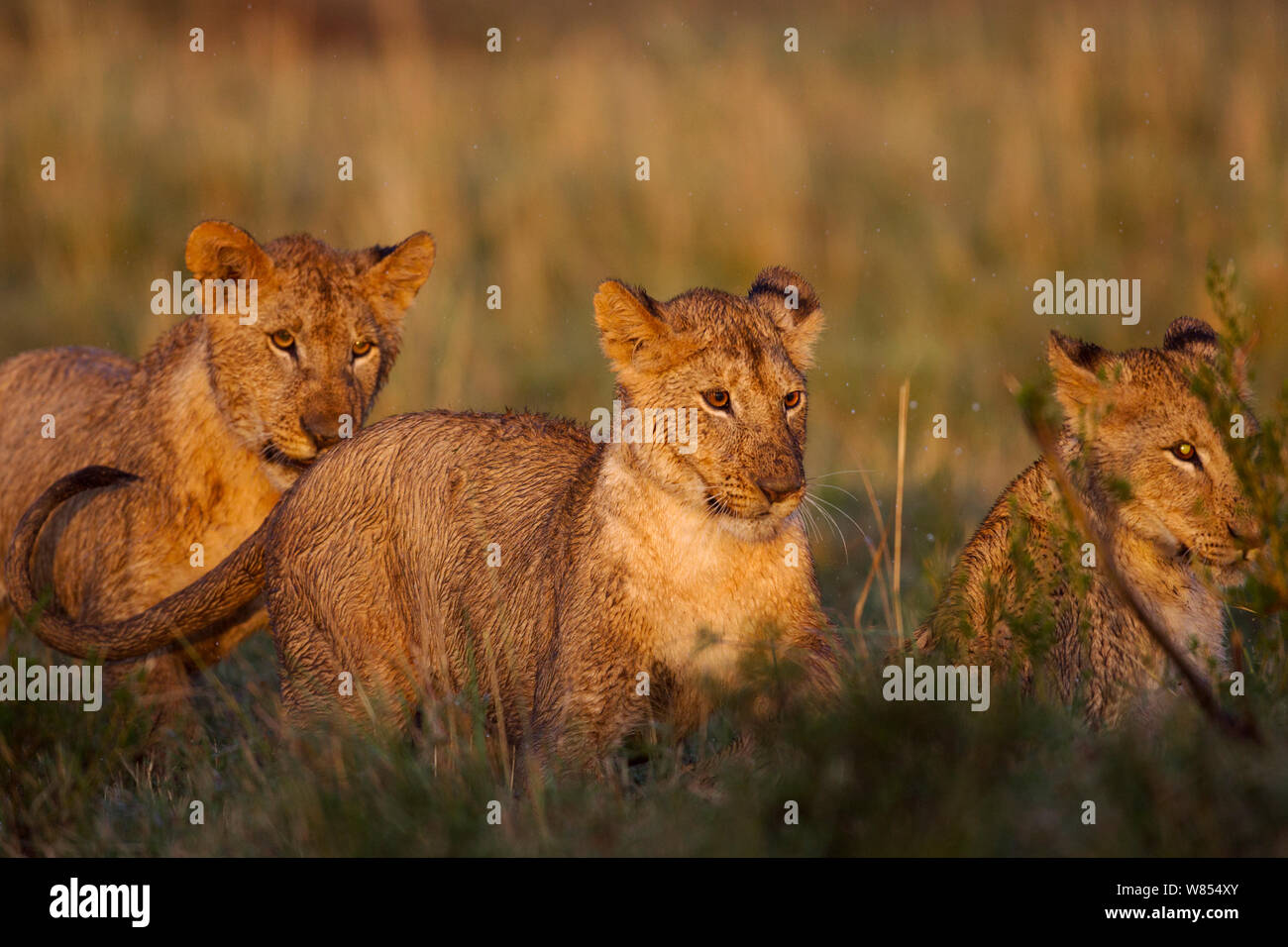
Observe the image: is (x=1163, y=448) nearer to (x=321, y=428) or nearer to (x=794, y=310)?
(x=794, y=310)

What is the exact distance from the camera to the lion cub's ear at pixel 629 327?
16.1ft

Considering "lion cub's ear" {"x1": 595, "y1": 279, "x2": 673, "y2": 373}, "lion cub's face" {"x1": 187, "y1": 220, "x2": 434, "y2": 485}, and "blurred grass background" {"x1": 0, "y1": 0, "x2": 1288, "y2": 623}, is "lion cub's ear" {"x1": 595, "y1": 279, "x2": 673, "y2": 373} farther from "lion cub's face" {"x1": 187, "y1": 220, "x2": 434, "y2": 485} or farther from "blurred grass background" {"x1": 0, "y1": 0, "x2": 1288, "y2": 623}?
"blurred grass background" {"x1": 0, "y1": 0, "x2": 1288, "y2": 623}

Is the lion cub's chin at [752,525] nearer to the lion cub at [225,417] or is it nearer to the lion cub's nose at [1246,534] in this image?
the lion cub's nose at [1246,534]

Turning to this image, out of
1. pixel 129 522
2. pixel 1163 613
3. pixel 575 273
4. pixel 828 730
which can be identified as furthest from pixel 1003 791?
pixel 575 273

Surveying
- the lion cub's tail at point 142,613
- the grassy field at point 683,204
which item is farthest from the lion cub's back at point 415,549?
the grassy field at point 683,204

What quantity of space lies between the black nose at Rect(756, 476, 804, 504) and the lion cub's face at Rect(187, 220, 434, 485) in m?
2.08

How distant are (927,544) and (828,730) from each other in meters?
3.69

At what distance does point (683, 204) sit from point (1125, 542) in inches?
330

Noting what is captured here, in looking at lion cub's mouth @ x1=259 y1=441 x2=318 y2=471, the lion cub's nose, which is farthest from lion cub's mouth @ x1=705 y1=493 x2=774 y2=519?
A: lion cub's mouth @ x1=259 y1=441 x2=318 y2=471

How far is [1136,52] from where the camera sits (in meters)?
14.1

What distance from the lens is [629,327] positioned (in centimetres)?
496

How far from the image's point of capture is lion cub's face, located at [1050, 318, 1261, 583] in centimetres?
515

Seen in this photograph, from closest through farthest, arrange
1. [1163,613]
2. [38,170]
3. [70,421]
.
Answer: [1163,613]
[70,421]
[38,170]

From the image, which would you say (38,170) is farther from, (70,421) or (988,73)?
(988,73)
